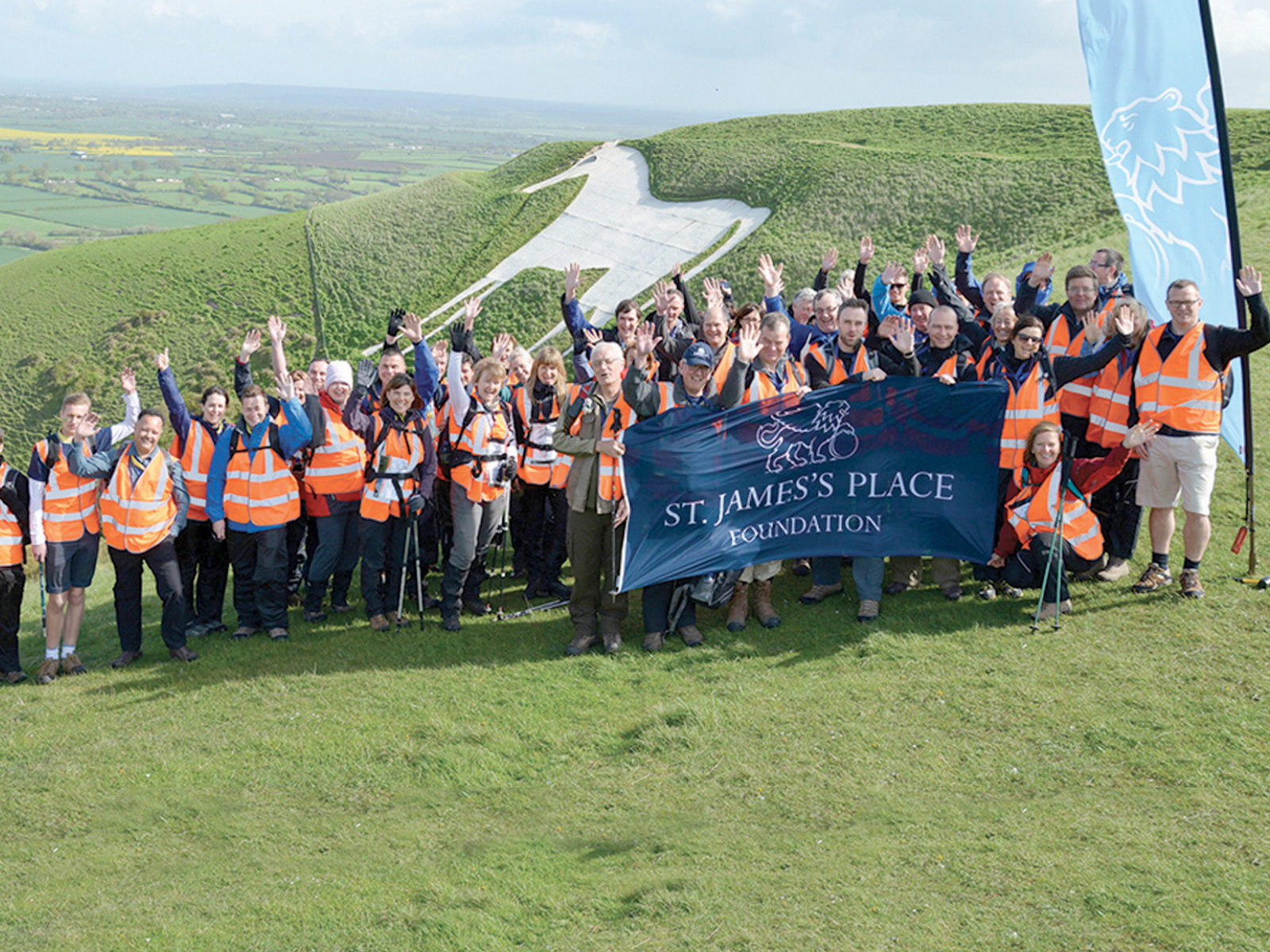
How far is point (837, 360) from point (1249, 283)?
340 cm

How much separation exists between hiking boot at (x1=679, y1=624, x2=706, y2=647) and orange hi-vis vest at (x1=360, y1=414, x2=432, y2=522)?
2.84 m

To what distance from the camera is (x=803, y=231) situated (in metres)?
30.2

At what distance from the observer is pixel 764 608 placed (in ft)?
29.3

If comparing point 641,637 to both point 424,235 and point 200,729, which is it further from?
point 424,235

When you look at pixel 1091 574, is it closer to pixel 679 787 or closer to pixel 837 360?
pixel 837 360

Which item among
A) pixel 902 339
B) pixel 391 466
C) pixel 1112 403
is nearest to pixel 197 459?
pixel 391 466

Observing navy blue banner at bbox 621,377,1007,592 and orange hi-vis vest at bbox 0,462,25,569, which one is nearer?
navy blue banner at bbox 621,377,1007,592

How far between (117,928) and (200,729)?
240 centimetres

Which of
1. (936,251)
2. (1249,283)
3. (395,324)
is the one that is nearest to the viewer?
(1249,283)

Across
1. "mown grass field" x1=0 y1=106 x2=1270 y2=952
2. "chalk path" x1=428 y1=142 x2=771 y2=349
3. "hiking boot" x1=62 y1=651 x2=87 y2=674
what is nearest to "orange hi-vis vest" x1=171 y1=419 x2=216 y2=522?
"mown grass field" x1=0 y1=106 x2=1270 y2=952

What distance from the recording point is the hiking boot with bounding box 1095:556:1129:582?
895 centimetres

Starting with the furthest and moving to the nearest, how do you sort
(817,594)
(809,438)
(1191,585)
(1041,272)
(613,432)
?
(1041,272) → (817,594) → (809,438) → (1191,585) → (613,432)

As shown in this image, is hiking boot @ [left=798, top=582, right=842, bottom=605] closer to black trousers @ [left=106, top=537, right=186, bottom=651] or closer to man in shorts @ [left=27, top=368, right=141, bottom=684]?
black trousers @ [left=106, top=537, right=186, bottom=651]

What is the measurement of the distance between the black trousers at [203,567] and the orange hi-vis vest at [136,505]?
2.27 ft
